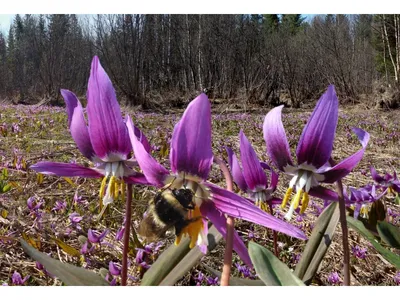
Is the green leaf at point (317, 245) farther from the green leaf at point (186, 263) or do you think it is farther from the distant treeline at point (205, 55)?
the distant treeline at point (205, 55)

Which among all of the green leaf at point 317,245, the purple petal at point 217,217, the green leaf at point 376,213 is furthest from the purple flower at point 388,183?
the purple petal at point 217,217

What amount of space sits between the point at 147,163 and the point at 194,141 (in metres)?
0.04

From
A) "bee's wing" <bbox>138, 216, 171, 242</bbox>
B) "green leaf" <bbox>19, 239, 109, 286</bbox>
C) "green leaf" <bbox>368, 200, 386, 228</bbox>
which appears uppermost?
"bee's wing" <bbox>138, 216, 171, 242</bbox>

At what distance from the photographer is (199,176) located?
1.00 feet

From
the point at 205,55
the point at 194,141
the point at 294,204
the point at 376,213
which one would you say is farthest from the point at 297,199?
the point at 205,55

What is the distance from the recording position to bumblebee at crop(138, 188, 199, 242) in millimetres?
318

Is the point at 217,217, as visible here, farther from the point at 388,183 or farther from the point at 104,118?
the point at 388,183

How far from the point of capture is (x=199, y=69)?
4.54ft

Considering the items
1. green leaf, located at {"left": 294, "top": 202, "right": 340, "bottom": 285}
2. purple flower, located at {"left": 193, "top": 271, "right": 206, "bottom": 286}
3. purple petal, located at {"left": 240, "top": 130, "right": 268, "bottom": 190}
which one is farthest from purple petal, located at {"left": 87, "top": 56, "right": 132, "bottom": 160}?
purple flower, located at {"left": 193, "top": 271, "right": 206, "bottom": 286}

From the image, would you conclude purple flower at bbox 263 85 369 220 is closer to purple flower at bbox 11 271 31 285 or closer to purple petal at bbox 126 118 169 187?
purple petal at bbox 126 118 169 187

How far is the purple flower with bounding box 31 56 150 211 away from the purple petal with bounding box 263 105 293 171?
98mm

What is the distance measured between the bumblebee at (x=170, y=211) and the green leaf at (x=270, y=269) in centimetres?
8

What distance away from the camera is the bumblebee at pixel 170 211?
12.5 inches

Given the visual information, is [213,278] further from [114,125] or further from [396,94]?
[396,94]
